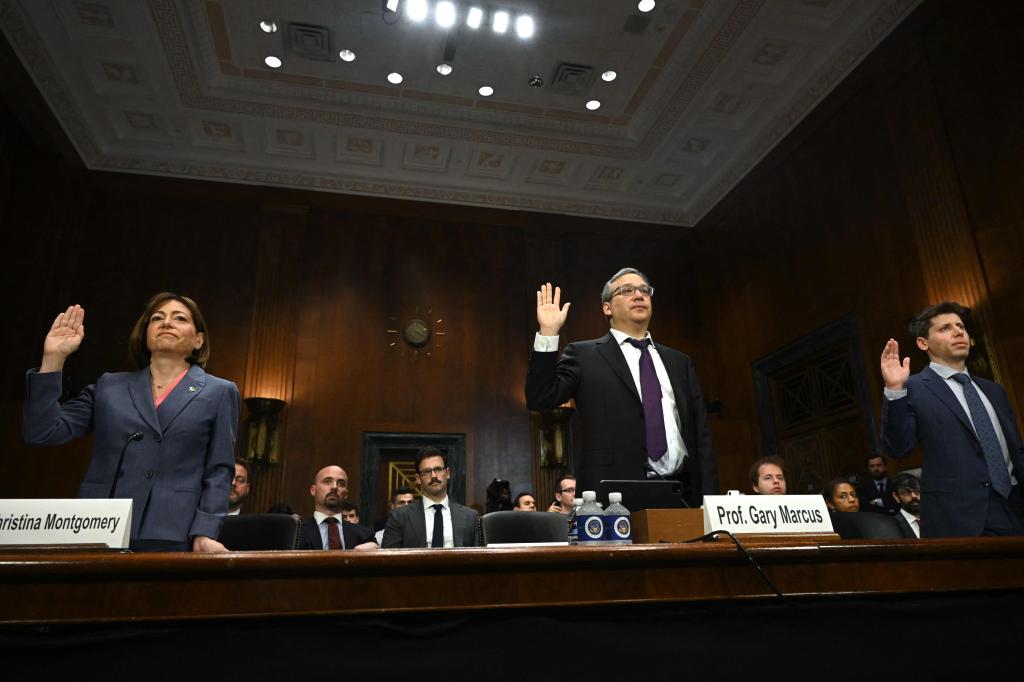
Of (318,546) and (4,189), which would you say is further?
(4,189)

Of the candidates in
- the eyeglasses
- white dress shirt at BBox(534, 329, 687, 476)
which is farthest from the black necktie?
the eyeglasses

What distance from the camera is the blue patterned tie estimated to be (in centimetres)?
225

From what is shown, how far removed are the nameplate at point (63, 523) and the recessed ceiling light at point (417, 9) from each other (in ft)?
17.3

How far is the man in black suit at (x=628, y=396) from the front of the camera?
6.78 ft

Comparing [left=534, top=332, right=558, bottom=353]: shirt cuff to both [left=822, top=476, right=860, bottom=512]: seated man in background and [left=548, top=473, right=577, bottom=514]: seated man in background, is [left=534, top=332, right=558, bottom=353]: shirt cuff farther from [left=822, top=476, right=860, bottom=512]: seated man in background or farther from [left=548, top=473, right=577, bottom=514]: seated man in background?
[left=548, top=473, right=577, bottom=514]: seated man in background

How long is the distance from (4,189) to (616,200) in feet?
19.9

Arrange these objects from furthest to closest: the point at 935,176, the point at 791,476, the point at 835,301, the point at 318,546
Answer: the point at 791,476, the point at 835,301, the point at 935,176, the point at 318,546

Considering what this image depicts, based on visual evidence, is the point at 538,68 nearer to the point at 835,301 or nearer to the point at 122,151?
the point at 835,301

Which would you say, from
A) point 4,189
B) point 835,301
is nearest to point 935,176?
point 835,301

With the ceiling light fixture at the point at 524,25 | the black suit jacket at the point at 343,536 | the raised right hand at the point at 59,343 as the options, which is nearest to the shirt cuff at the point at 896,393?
the raised right hand at the point at 59,343

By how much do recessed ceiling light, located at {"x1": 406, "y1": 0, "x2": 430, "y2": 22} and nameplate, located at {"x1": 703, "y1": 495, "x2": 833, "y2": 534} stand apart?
17.3ft

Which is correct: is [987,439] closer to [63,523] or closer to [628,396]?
[628,396]

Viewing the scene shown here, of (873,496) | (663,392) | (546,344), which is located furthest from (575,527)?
(873,496)

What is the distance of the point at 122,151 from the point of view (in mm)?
6961
